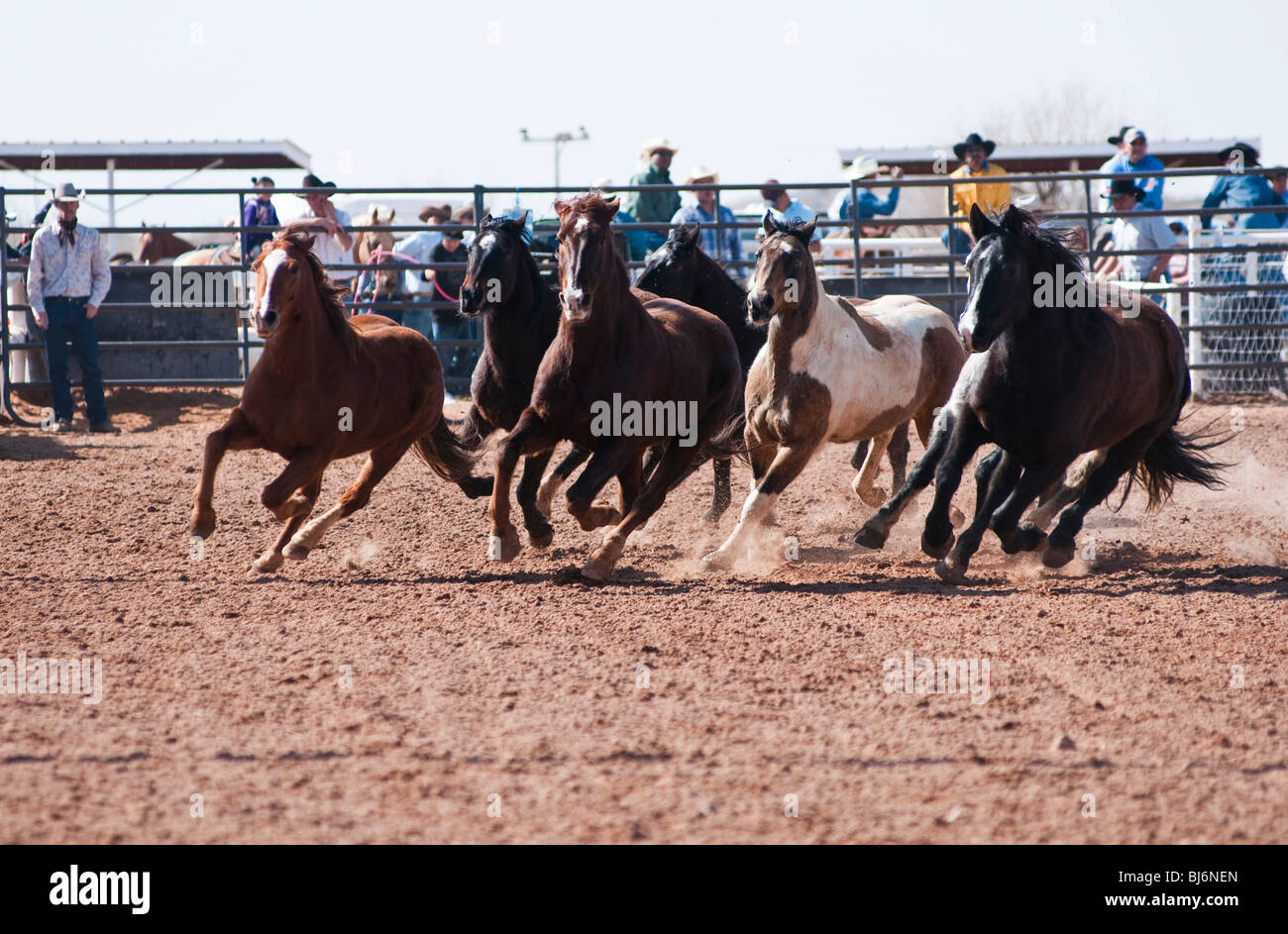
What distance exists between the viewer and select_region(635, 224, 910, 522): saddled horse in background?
25.5 ft

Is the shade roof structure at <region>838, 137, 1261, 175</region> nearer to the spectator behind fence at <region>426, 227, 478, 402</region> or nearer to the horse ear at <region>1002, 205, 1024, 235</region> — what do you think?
the spectator behind fence at <region>426, 227, 478, 402</region>

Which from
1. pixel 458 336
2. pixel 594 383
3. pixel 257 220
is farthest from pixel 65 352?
pixel 594 383

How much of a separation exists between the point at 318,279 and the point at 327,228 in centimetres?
527

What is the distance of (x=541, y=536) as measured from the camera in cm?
655

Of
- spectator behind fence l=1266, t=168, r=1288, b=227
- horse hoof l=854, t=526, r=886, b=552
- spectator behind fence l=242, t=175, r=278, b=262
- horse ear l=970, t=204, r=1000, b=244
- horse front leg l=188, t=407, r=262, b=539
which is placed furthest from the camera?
spectator behind fence l=1266, t=168, r=1288, b=227

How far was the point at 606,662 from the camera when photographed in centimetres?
466

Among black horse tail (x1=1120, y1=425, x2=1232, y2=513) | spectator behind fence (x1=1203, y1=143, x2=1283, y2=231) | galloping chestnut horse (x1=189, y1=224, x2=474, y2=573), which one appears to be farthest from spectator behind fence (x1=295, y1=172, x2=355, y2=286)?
spectator behind fence (x1=1203, y1=143, x2=1283, y2=231)

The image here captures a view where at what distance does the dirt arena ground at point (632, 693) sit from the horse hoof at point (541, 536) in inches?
4.7

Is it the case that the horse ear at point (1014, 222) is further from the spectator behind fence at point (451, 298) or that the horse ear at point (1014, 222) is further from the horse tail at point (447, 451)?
the spectator behind fence at point (451, 298)

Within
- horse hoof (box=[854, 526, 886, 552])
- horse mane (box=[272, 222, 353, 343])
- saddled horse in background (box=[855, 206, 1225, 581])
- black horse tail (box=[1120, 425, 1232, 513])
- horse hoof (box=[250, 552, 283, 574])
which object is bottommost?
horse hoof (box=[250, 552, 283, 574])

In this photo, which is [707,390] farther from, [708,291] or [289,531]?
[289,531]

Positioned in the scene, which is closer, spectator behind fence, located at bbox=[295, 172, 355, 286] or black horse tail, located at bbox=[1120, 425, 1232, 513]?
black horse tail, located at bbox=[1120, 425, 1232, 513]

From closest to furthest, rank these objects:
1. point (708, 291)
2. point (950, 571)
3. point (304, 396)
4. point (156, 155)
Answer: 1. point (304, 396)
2. point (950, 571)
3. point (708, 291)
4. point (156, 155)

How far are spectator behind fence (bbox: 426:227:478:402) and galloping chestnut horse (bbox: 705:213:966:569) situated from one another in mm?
5511
